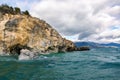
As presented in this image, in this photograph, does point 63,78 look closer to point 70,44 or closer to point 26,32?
point 26,32

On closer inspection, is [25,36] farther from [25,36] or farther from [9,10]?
[9,10]

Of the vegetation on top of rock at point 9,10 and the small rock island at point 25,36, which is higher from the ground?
the vegetation on top of rock at point 9,10

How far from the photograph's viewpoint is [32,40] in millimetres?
95188

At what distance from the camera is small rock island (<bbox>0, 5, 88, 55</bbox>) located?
90.9 meters

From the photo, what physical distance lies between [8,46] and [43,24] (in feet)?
70.0

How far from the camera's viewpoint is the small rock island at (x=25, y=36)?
90.9 m

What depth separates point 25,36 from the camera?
305ft

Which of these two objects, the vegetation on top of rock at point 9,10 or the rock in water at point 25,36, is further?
the vegetation on top of rock at point 9,10

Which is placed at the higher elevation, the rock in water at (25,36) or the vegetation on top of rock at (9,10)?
the vegetation on top of rock at (9,10)

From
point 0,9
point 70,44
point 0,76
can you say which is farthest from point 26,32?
point 0,76

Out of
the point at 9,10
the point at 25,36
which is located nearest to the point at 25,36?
the point at 25,36

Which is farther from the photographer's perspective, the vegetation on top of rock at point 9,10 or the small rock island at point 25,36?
the vegetation on top of rock at point 9,10

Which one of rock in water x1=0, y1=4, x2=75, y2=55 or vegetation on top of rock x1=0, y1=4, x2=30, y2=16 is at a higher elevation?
vegetation on top of rock x1=0, y1=4, x2=30, y2=16

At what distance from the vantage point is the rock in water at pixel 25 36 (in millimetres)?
90875
